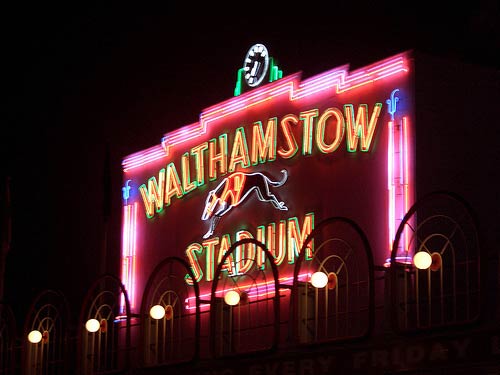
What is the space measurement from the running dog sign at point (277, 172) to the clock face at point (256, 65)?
19cm

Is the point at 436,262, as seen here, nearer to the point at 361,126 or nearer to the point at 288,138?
the point at 361,126

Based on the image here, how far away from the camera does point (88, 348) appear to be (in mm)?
26578

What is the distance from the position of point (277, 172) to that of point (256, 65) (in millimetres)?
2710

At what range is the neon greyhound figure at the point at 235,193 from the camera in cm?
2478

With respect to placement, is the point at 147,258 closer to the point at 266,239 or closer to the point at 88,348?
the point at 88,348

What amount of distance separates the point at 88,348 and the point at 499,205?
980 cm

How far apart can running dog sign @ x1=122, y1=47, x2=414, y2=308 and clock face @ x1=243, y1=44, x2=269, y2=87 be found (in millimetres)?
189

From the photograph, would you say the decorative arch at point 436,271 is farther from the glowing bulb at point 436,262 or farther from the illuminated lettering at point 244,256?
the illuminated lettering at point 244,256


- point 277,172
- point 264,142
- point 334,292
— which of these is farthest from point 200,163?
point 334,292

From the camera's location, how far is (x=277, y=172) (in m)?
24.8

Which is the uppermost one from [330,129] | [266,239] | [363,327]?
[330,129]

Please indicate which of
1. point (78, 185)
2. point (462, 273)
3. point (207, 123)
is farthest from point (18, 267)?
point (462, 273)

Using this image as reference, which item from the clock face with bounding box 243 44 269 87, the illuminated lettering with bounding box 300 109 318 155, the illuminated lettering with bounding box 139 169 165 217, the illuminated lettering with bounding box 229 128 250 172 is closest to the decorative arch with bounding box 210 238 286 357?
the illuminated lettering with bounding box 229 128 250 172

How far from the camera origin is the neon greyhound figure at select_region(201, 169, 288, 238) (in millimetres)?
24781
